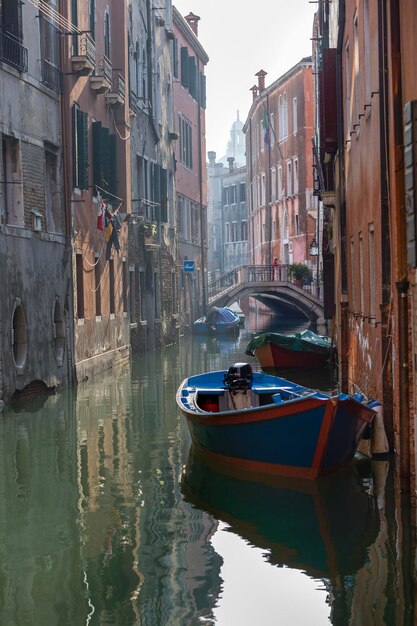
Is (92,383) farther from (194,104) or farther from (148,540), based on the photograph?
(194,104)

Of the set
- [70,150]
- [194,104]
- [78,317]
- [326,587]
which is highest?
[194,104]

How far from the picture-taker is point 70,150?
2077cm

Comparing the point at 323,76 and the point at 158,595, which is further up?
the point at 323,76

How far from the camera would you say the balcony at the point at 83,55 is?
67.8 ft

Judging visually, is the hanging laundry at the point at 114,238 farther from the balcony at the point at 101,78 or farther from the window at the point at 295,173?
the window at the point at 295,173

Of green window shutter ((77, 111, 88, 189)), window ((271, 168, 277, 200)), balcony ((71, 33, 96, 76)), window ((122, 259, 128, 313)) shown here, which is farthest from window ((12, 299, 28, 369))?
window ((271, 168, 277, 200))

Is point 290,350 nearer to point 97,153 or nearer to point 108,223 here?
point 108,223

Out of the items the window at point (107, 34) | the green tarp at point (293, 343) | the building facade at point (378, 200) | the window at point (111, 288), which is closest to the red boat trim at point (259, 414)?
the building facade at point (378, 200)

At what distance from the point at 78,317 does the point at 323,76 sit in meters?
6.69

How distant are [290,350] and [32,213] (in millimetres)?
8329

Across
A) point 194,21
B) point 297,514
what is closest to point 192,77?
point 194,21

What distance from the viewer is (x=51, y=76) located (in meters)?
19.8

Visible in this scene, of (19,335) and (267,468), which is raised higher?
(19,335)

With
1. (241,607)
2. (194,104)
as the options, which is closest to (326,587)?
(241,607)
